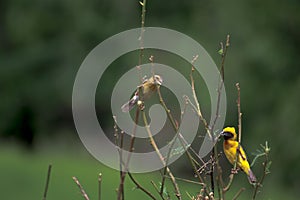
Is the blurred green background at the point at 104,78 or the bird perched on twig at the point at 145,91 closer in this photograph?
the bird perched on twig at the point at 145,91

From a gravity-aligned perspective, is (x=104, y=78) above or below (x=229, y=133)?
above

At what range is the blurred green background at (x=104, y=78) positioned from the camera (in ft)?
32.8

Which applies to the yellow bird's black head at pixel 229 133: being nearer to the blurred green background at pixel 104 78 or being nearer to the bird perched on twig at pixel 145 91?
the bird perched on twig at pixel 145 91

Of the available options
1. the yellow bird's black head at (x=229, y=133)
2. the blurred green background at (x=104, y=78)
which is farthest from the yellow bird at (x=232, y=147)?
the blurred green background at (x=104, y=78)

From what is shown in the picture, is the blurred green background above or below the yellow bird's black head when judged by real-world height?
above

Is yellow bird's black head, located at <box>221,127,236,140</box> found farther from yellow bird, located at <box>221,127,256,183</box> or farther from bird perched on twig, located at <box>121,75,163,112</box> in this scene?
bird perched on twig, located at <box>121,75,163,112</box>

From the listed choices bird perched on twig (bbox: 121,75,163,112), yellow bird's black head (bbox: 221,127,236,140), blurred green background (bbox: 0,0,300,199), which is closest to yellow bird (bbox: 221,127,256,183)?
yellow bird's black head (bbox: 221,127,236,140)

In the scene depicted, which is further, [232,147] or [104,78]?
[104,78]

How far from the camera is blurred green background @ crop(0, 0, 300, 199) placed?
10008mm

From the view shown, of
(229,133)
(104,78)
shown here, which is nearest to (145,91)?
(229,133)

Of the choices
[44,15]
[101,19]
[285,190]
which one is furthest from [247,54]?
[44,15]

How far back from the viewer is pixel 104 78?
14484 millimetres

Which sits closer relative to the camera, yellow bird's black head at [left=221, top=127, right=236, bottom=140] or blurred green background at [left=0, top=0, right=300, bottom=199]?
yellow bird's black head at [left=221, top=127, right=236, bottom=140]

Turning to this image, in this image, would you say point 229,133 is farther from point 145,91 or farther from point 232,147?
point 145,91
